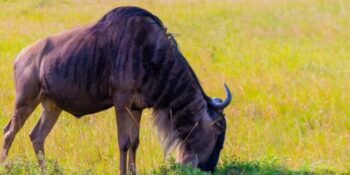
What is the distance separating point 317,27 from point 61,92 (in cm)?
1190

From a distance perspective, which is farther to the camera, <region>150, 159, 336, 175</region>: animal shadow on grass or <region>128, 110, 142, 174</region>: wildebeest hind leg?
<region>128, 110, 142, 174</region>: wildebeest hind leg

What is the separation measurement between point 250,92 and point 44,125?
3.71m

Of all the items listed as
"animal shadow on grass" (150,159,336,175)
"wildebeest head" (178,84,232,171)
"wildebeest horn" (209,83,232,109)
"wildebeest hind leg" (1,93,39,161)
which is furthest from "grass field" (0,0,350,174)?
"wildebeest horn" (209,83,232,109)

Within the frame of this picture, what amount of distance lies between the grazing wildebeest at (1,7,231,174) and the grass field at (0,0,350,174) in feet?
1.10

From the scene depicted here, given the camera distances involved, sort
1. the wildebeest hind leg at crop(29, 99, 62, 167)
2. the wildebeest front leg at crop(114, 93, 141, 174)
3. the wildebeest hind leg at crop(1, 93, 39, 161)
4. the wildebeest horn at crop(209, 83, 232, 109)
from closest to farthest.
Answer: the wildebeest horn at crop(209, 83, 232, 109) → the wildebeest front leg at crop(114, 93, 141, 174) → the wildebeest hind leg at crop(1, 93, 39, 161) → the wildebeest hind leg at crop(29, 99, 62, 167)

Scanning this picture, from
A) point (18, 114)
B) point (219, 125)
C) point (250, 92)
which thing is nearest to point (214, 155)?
point (219, 125)

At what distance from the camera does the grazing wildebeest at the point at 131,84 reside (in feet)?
19.9

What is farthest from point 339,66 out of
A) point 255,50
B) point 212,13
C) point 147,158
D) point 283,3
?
point 283,3

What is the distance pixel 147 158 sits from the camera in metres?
6.86

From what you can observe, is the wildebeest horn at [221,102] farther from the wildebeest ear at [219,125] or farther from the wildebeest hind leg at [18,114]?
the wildebeest hind leg at [18,114]

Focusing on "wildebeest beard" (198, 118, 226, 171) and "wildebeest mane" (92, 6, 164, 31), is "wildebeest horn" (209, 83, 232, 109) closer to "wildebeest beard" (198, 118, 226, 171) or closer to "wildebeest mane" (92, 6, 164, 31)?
"wildebeest beard" (198, 118, 226, 171)

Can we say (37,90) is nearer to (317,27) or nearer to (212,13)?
(317,27)

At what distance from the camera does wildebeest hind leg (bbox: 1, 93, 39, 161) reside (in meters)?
6.66

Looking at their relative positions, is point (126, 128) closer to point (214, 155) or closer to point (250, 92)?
point (214, 155)
